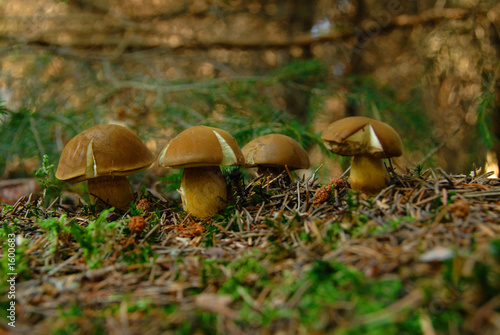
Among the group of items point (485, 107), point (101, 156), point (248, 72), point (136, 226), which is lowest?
point (136, 226)

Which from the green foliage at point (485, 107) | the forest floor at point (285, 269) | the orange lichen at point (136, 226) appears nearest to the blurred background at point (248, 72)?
the green foliage at point (485, 107)

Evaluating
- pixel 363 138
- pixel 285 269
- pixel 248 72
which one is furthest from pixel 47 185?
pixel 248 72

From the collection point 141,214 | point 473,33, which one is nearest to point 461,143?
point 473,33

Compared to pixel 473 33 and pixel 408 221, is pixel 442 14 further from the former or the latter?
pixel 408 221

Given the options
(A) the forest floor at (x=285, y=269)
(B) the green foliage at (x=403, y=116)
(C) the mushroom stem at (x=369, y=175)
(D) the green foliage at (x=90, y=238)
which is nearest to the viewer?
(A) the forest floor at (x=285, y=269)

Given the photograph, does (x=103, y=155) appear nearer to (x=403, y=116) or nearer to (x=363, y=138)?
(x=363, y=138)

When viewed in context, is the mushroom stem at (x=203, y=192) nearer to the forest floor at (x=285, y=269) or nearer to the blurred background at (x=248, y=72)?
the forest floor at (x=285, y=269)
